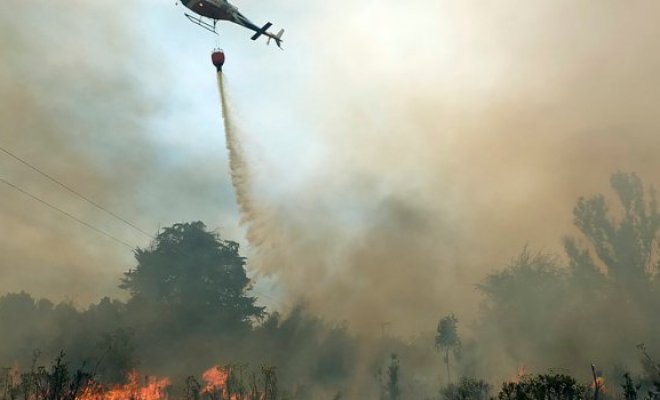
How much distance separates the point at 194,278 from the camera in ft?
284

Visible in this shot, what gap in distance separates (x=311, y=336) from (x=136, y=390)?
3382 centimetres

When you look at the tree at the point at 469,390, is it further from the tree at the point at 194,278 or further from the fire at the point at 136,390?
the tree at the point at 194,278

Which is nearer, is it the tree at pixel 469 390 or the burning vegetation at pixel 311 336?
the tree at pixel 469 390

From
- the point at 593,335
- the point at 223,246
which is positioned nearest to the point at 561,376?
the point at 593,335

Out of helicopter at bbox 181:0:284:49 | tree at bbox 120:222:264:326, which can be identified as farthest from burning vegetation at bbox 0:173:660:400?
helicopter at bbox 181:0:284:49

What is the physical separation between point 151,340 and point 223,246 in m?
23.8

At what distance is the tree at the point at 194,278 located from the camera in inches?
3280

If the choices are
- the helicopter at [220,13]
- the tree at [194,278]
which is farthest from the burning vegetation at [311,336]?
the helicopter at [220,13]

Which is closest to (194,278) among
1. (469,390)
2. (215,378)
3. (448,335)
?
(215,378)

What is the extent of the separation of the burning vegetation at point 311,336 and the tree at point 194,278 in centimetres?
21

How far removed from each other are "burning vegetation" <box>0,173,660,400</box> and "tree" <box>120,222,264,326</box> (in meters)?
0.21

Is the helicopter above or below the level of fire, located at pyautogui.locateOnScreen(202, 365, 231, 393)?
above

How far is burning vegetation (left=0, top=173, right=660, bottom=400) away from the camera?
212 ft

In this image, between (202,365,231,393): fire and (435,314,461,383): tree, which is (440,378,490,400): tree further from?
(202,365,231,393): fire
